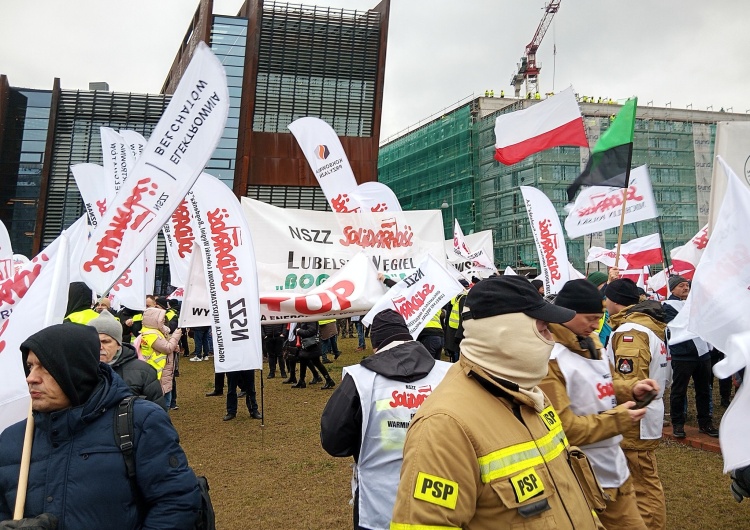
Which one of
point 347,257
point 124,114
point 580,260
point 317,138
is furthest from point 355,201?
point 580,260

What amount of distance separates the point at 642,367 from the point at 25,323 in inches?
155

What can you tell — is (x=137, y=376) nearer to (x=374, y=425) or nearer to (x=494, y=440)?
(x=374, y=425)

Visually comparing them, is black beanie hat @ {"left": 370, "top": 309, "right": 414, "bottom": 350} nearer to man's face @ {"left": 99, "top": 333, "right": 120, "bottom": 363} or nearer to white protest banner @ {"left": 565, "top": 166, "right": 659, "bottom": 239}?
man's face @ {"left": 99, "top": 333, "right": 120, "bottom": 363}

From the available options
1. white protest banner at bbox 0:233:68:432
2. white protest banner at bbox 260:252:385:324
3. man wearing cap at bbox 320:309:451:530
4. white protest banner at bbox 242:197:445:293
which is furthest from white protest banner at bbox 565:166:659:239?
white protest banner at bbox 0:233:68:432

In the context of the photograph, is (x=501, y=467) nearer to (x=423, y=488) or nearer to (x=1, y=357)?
(x=423, y=488)

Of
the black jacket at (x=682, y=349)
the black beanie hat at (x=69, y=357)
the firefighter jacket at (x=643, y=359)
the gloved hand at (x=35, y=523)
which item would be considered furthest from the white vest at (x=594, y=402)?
the black jacket at (x=682, y=349)

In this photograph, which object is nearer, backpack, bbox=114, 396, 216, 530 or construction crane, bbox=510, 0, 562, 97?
backpack, bbox=114, 396, 216, 530

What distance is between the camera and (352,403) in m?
3.00

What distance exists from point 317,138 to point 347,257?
12.6ft

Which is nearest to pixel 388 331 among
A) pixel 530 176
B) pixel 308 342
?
pixel 308 342

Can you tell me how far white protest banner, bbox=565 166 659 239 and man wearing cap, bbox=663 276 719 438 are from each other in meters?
2.17

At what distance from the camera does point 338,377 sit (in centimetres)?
1197

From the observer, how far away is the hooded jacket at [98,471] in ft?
6.81

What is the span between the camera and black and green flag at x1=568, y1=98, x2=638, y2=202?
7020 millimetres
